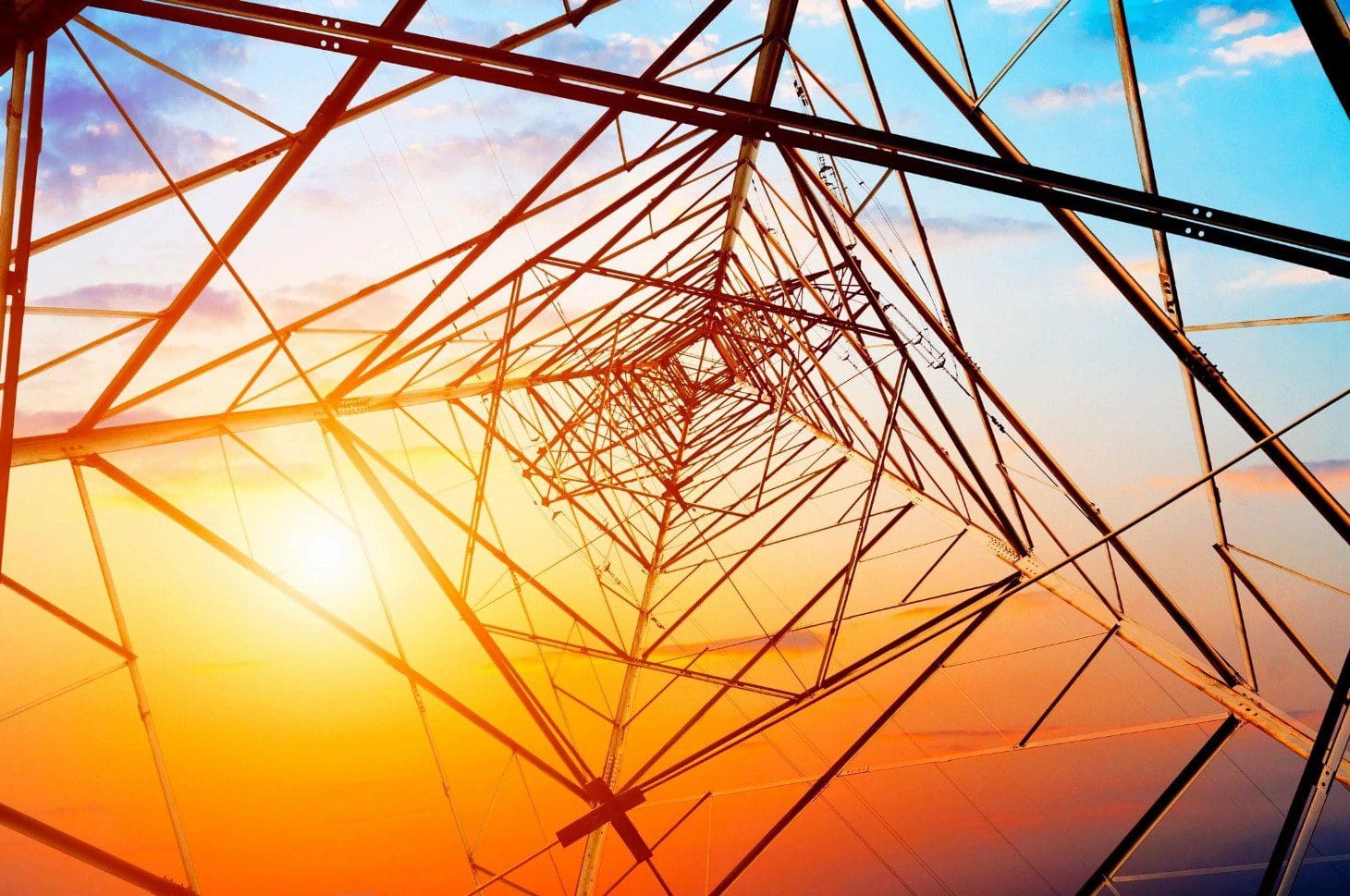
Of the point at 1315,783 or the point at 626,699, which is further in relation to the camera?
the point at 626,699

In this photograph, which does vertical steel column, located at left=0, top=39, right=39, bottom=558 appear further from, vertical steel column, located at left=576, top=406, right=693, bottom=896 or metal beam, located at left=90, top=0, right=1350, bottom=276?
vertical steel column, located at left=576, top=406, right=693, bottom=896

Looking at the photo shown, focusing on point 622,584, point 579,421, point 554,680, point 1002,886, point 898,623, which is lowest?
point 1002,886

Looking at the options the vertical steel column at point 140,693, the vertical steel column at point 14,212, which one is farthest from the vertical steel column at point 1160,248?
the vertical steel column at point 140,693

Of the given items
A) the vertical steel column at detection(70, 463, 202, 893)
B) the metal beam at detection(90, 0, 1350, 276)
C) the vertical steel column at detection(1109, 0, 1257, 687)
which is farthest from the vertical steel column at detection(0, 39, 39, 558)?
the vertical steel column at detection(1109, 0, 1257, 687)

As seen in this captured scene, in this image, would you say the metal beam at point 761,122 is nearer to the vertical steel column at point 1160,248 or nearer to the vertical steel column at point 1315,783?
the vertical steel column at point 1160,248

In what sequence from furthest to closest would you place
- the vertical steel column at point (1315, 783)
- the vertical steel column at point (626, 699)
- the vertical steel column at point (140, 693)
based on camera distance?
1. the vertical steel column at point (626, 699)
2. the vertical steel column at point (140, 693)
3. the vertical steel column at point (1315, 783)

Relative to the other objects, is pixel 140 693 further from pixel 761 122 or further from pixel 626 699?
pixel 761 122

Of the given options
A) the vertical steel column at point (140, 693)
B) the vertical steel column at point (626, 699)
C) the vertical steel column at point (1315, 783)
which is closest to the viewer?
the vertical steel column at point (1315, 783)

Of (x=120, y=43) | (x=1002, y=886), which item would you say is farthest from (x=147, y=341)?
(x=1002, y=886)

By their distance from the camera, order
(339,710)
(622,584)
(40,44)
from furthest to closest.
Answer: (339,710) → (622,584) → (40,44)

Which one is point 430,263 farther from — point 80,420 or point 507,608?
point 507,608

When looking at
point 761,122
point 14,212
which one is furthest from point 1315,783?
point 14,212
